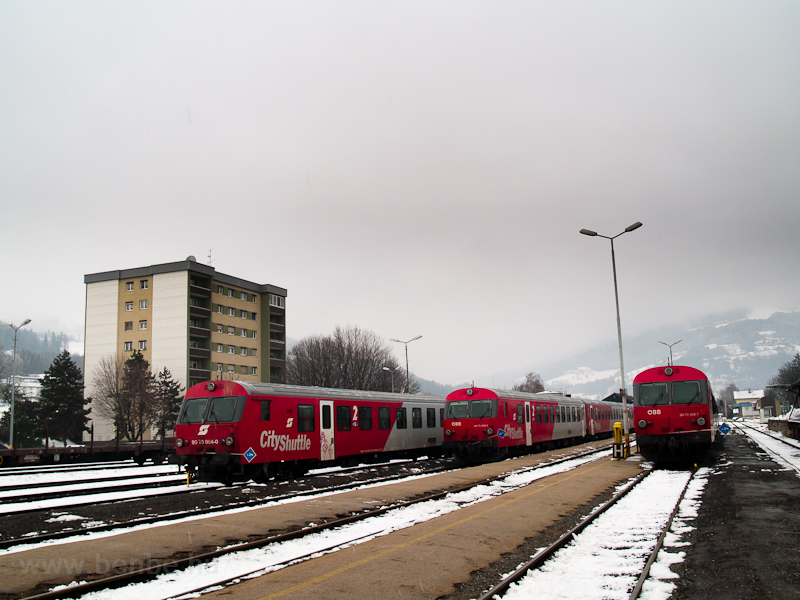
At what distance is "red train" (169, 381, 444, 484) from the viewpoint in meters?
16.3

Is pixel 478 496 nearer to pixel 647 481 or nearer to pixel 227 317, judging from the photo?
pixel 647 481

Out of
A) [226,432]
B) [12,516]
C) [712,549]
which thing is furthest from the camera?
[226,432]

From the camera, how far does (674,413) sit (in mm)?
19766

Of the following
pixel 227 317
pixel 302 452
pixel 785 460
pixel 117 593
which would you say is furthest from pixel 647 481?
pixel 227 317

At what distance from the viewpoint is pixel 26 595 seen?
6.53m

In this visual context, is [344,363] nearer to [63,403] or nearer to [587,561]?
[63,403]

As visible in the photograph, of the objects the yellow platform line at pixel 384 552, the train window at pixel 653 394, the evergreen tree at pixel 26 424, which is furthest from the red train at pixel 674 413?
the evergreen tree at pixel 26 424

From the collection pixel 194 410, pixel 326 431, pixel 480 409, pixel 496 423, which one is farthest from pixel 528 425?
pixel 194 410

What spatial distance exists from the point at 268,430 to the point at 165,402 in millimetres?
44388

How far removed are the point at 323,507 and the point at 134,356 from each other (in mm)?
53223

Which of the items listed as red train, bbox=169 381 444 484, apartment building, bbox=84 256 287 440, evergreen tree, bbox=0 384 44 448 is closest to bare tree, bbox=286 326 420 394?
apartment building, bbox=84 256 287 440

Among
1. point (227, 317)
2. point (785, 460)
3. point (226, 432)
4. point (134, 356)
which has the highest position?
point (227, 317)

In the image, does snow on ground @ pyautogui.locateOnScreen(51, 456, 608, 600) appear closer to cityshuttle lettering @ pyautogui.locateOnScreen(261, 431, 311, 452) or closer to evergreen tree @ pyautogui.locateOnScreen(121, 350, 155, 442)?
cityshuttle lettering @ pyautogui.locateOnScreen(261, 431, 311, 452)

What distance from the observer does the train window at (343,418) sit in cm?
1994
